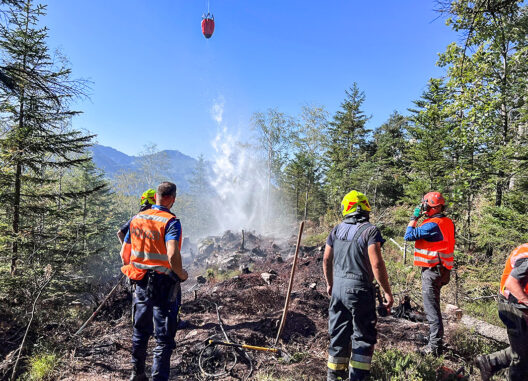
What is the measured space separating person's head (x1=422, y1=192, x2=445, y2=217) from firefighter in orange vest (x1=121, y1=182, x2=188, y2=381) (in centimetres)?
358

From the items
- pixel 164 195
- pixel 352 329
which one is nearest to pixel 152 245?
pixel 164 195

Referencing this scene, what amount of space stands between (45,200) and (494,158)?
1225 cm

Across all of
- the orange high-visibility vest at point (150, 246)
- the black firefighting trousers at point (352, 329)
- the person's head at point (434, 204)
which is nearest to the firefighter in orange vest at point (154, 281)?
the orange high-visibility vest at point (150, 246)

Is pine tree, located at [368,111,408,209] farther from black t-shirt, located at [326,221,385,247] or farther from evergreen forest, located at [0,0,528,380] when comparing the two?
black t-shirt, located at [326,221,385,247]

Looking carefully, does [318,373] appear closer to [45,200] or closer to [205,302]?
[205,302]

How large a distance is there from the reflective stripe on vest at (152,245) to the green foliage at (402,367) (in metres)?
2.82

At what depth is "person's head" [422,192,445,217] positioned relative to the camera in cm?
399

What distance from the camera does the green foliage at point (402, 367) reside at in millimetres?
3039

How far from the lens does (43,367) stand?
11.6 feet

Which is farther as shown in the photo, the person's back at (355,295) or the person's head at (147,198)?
the person's head at (147,198)

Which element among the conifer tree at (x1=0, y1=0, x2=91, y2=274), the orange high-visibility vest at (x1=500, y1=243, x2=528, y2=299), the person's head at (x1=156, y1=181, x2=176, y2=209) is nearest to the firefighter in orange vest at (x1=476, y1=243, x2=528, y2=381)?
the orange high-visibility vest at (x1=500, y1=243, x2=528, y2=299)

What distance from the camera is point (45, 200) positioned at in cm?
809

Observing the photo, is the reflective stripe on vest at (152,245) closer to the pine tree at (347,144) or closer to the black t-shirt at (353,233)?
the black t-shirt at (353,233)

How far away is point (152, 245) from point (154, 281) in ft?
1.35
